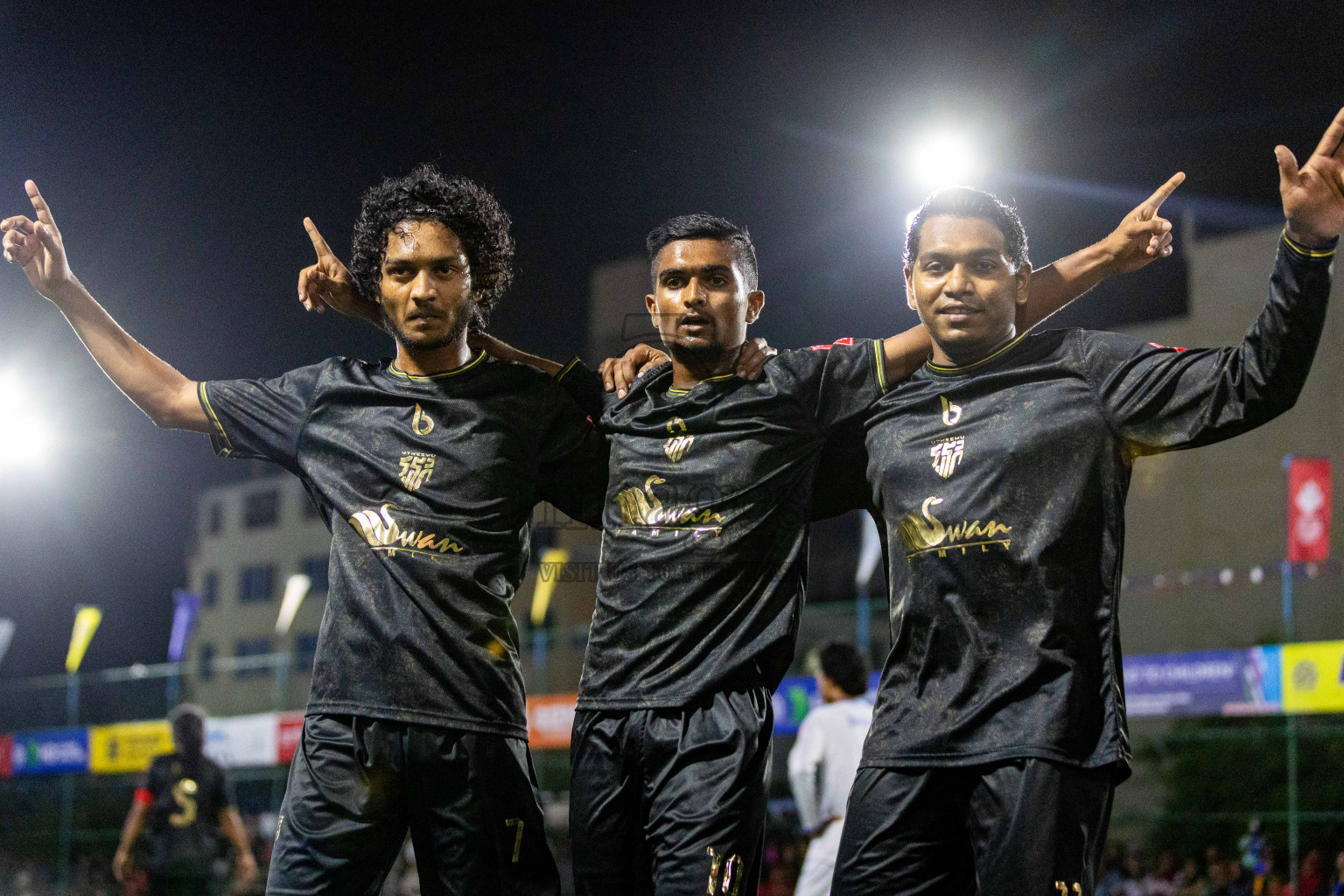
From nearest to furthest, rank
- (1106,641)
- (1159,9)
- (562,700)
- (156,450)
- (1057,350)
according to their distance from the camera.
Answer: (1106,641) → (1057,350) → (1159,9) → (562,700) → (156,450)

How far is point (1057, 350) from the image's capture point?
2.92 meters

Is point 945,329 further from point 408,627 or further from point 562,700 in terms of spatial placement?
point 562,700

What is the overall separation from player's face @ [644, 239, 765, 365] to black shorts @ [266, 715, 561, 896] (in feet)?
3.55

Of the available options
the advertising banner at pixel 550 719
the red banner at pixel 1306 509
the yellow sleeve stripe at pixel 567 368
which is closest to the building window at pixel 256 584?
the advertising banner at pixel 550 719

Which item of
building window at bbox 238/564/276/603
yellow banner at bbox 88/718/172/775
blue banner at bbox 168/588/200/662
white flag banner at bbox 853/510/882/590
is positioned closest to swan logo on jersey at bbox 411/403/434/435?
yellow banner at bbox 88/718/172/775

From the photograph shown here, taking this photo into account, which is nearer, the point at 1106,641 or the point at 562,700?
the point at 1106,641

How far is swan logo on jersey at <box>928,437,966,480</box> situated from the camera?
2850 mm

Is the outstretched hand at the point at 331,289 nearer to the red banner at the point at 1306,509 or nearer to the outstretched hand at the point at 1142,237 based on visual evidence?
the outstretched hand at the point at 1142,237

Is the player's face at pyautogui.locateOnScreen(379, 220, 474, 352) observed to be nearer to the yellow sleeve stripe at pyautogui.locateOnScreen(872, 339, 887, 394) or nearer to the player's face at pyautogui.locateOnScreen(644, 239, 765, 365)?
the player's face at pyautogui.locateOnScreen(644, 239, 765, 365)

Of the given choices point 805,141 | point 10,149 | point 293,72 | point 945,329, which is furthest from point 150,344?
point 945,329

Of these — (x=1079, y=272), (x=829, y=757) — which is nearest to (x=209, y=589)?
(x=829, y=757)

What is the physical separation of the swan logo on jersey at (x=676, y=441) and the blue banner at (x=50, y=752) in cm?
1551

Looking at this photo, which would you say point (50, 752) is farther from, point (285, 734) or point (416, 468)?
point (416, 468)

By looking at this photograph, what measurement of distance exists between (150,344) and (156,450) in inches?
260
